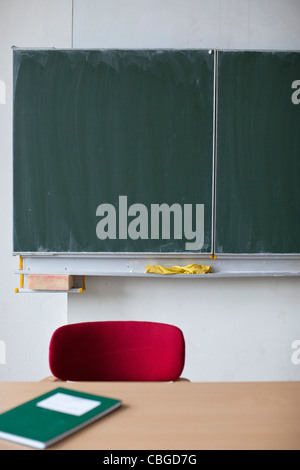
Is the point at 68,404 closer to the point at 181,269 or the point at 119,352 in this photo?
the point at 119,352

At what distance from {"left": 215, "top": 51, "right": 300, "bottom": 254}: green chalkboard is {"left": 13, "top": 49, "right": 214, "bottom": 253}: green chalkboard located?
0.34 ft

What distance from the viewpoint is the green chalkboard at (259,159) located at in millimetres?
2889

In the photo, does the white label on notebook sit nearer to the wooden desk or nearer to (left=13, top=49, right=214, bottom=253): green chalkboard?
the wooden desk

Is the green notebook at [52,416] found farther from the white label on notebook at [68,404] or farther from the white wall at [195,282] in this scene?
the white wall at [195,282]

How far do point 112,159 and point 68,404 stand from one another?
1.94 metres

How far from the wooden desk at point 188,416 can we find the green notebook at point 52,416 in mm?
21

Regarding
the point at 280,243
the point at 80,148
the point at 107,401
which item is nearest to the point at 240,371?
the point at 280,243

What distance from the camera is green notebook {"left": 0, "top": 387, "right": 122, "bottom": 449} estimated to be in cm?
102

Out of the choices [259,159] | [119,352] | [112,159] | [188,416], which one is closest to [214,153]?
[259,159]

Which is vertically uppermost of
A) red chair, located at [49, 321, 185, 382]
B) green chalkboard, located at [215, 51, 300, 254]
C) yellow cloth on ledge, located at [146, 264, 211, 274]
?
green chalkboard, located at [215, 51, 300, 254]

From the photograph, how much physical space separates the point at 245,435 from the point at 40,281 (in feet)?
6.64

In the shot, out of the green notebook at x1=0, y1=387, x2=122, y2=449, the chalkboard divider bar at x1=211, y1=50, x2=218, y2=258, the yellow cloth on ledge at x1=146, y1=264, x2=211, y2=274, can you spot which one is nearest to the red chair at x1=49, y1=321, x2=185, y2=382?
the green notebook at x1=0, y1=387, x2=122, y2=449
